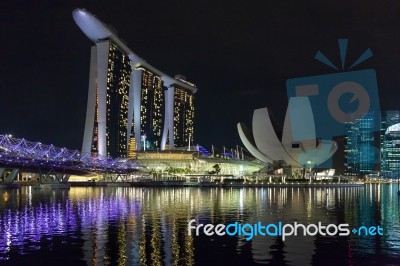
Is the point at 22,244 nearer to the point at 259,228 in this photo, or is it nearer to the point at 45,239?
the point at 45,239

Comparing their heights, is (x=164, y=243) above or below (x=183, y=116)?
below

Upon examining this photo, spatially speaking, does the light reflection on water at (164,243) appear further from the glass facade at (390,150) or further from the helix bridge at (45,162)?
the glass facade at (390,150)

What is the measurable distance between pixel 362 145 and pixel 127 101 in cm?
7766

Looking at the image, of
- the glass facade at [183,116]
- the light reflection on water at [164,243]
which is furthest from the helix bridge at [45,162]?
the glass facade at [183,116]

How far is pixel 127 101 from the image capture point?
353 feet

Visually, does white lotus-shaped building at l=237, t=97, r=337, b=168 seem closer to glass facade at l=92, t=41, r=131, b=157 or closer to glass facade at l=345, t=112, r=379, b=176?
glass facade at l=92, t=41, r=131, b=157

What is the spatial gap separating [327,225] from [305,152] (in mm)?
73786

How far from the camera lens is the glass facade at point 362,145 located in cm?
15338

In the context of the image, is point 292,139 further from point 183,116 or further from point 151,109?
point 183,116

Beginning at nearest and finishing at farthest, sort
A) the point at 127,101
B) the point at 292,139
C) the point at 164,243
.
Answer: the point at 164,243, the point at 292,139, the point at 127,101

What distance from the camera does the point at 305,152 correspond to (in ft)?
307

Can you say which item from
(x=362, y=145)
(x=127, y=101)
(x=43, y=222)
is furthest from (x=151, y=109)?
(x=43, y=222)

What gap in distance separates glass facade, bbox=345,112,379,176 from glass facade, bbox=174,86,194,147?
4373cm

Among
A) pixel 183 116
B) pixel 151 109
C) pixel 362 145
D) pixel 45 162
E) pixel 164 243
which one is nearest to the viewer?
pixel 164 243
